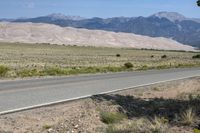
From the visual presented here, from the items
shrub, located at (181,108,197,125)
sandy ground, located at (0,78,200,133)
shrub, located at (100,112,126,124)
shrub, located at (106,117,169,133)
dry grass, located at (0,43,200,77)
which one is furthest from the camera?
dry grass, located at (0,43,200,77)

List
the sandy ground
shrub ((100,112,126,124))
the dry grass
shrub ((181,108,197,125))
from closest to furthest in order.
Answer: the sandy ground, shrub ((181,108,197,125)), shrub ((100,112,126,124)), the dry grass

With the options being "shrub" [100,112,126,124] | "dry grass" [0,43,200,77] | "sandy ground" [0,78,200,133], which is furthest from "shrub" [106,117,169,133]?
"dry grass" [0,43,200,77]

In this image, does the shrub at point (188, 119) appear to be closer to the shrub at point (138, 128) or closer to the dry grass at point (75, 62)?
the shrub at point (138, 128)

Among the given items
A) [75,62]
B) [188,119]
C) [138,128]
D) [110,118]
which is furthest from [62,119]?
[75,62]

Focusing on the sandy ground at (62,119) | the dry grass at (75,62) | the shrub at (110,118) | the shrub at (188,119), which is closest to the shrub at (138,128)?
the sandy ground at (62,119)

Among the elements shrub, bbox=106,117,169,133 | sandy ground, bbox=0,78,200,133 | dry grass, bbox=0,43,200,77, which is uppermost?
shrub, bbox=106,117,169,133

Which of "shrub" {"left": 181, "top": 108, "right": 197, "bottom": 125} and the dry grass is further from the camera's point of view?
the dry grass

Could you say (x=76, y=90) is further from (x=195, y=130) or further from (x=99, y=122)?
(x=195, y=130)

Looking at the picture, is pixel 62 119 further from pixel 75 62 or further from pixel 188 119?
pixel 75 62

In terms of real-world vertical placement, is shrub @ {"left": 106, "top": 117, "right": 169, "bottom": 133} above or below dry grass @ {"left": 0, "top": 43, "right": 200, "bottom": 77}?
above

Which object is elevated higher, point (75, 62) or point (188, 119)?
point (188, 119)

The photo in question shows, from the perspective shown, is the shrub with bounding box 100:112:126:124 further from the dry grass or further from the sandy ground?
the dry grass

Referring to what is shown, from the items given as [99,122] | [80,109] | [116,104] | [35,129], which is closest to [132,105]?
[116,104]

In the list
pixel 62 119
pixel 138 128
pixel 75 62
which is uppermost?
pixel 138 128
